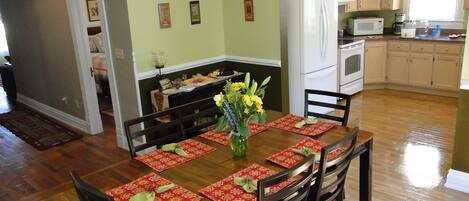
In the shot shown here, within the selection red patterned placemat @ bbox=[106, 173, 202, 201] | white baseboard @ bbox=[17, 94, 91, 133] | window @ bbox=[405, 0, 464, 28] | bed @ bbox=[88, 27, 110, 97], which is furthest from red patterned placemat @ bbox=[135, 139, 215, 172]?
window @ bbox=[405, 0, 464, 28]

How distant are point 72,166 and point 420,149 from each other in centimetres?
364

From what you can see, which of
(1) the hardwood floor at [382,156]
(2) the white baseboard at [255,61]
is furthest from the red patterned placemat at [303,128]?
(2) the white baseboard at [255,61]

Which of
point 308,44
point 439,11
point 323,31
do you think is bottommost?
point 308,44

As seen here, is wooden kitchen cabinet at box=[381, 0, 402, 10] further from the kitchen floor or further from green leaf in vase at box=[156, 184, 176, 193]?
green leaf in vase at box=[156, 184, 176, 193]

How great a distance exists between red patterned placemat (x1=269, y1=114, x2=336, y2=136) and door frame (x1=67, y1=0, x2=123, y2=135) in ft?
7.55

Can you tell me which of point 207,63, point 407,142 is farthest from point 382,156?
point 207,63

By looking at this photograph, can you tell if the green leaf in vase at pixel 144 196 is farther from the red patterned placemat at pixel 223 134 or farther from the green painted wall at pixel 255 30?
the green painted wall at pixel 255 30

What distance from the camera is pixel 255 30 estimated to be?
4.56m

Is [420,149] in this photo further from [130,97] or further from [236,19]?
[130,97]

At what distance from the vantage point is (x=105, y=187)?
6.58 feet

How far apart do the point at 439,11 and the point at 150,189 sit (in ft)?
19.6

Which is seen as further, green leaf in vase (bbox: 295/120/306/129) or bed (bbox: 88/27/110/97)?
bed (bbox: 88/27/110/97)

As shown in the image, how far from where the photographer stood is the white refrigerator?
4441mm

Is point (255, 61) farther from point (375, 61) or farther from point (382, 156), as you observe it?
point (375, 61)
